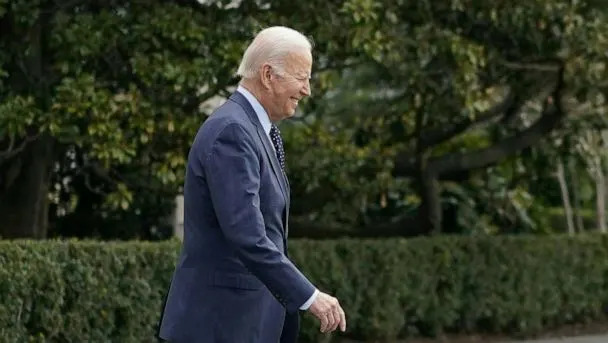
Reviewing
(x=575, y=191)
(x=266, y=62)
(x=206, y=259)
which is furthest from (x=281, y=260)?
(x=575, y=191)

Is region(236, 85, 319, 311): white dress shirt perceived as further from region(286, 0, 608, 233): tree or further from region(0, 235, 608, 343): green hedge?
region(286, 0, 608, 233): tree

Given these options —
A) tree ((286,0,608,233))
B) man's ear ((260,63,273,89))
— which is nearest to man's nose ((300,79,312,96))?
man's ear ((260,63,273,89))

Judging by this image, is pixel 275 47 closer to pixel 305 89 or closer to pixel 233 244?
pixel 305 89

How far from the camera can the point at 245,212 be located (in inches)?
166

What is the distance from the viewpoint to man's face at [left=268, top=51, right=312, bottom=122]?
14.4ft

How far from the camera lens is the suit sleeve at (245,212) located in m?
4.22

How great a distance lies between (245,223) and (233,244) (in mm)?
75

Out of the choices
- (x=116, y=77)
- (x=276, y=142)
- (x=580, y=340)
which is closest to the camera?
(x=276, y=142)

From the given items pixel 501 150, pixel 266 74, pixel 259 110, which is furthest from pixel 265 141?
pixel 501 150

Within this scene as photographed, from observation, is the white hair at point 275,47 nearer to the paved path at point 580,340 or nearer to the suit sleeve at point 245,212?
the suit sleeve at point 245,212

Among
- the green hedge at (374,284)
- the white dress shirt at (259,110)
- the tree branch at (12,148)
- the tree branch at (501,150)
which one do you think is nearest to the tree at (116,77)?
the tree branch at (12,148)

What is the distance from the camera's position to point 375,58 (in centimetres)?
1113

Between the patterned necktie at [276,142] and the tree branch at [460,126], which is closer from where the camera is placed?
the patterned necktie at [276,142]

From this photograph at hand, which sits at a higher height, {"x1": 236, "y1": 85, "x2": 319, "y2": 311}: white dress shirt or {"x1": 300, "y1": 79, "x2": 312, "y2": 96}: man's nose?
A: {"x1": 300, "y1": 79, "x2": 312, "y2": 96}: man's nose
